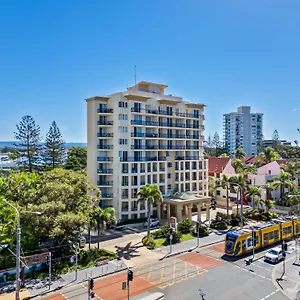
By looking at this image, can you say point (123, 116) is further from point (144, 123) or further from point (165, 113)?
point (165, 113)

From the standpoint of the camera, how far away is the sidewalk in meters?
25.5

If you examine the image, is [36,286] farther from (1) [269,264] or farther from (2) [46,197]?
(1) [269,264]

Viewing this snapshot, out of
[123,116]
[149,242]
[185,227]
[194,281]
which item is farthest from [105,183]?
[194,281]

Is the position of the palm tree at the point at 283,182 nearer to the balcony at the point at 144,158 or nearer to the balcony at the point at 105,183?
the balcony at the point at 144,158

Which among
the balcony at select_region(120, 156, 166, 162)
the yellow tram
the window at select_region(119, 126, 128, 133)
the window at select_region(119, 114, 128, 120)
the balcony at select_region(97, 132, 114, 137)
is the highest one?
the window at select_region(119, 114, 128, 120)

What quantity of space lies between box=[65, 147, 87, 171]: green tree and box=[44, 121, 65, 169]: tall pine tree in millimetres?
8016

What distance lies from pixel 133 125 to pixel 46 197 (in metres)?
23.5

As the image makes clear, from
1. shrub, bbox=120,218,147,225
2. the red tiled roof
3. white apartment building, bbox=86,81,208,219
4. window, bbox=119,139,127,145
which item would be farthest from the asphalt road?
the red tiled roof

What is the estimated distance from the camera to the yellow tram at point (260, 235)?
109 feet

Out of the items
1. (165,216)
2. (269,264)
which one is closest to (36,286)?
(269,264)

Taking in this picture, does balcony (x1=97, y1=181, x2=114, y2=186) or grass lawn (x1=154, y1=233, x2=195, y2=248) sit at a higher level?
balcony (x1=97, y1=181, x2=114, y2=186)

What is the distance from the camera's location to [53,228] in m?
29.1

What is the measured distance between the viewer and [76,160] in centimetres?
8619

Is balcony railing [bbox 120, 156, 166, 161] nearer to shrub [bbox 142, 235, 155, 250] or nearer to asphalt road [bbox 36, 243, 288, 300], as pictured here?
shrub [bbox 142, 235, 155, 250]
